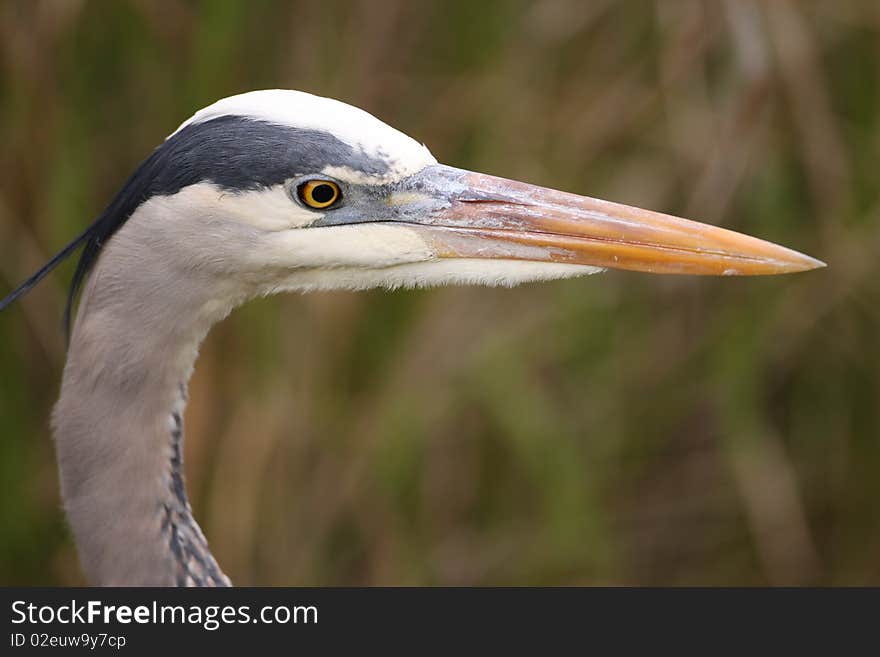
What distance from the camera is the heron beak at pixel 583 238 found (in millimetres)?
1451

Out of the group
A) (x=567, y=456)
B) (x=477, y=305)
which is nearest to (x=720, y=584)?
(x=567, y=456)

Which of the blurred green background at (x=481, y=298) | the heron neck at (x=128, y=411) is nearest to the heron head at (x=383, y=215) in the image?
the heron neck at (x=128, y=411)

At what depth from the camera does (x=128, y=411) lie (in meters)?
1.44

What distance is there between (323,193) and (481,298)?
3.92ft

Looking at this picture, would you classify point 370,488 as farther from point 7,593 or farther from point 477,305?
point 7,593

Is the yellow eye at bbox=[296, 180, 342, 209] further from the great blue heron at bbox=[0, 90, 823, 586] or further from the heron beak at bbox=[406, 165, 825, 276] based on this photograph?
the heron beak at bbox=[406, 165, 825, 276]

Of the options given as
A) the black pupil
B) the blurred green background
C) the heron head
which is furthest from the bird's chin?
the blurred green background

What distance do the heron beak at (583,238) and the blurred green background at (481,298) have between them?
0.87m

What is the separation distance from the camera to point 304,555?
8.13 feet

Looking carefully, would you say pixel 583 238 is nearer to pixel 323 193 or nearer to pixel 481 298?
pixel 323 193

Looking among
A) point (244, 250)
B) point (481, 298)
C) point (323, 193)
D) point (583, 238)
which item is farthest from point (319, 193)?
point (481, 298)

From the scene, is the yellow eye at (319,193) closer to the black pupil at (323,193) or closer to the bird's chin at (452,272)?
the black pupil at (323,193)

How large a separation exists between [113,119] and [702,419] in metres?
1.66

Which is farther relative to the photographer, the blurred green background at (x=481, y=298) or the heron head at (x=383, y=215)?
the blurred green background at (x=481, y=298)
